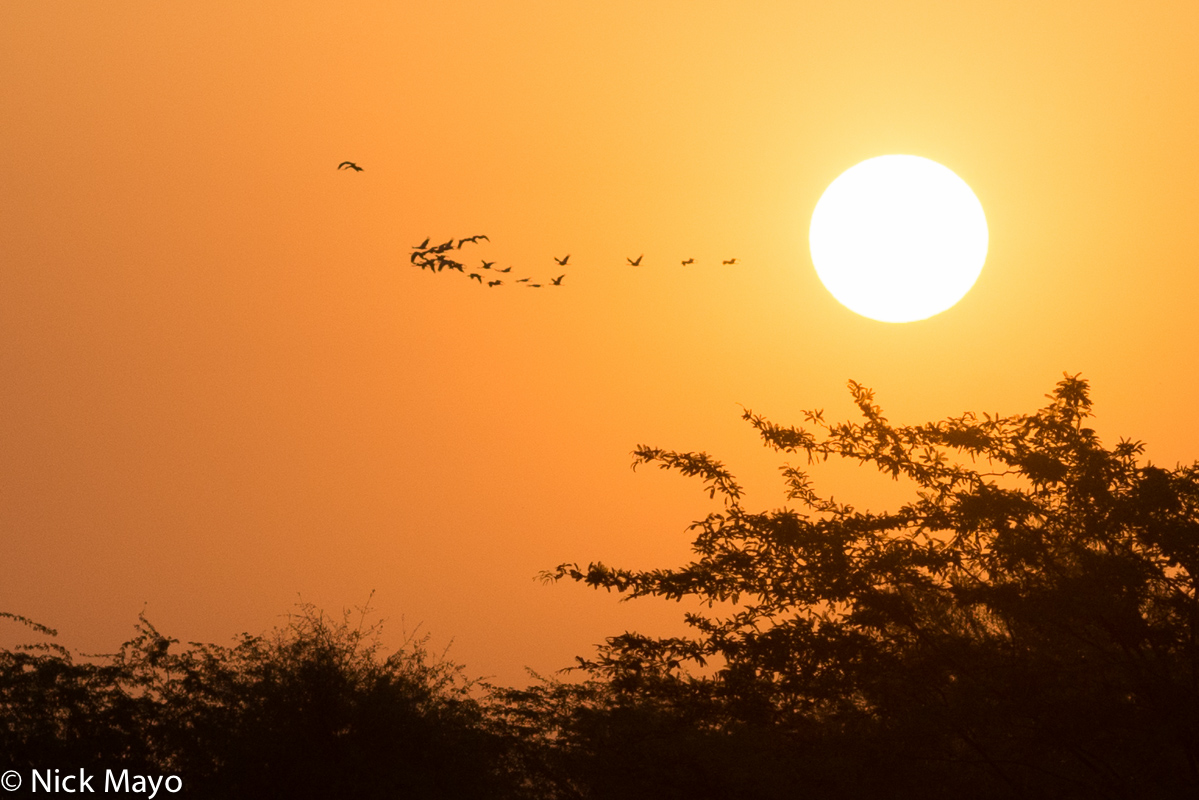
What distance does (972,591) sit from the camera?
1775 centimetres

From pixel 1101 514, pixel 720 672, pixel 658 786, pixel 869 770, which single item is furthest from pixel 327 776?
pixel 1101 514

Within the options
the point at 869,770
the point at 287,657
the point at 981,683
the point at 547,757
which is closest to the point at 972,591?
the point at 981,683

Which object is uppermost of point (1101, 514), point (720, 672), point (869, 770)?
point (1101, 514)

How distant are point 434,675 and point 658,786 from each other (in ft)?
23.7

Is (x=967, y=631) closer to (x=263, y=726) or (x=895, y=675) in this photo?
(x=895, y=675)

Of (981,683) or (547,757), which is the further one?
(547,757)

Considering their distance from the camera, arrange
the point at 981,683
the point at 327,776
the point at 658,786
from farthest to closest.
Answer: the point at 327,776 < the point at 658,786 < the point at 981,683

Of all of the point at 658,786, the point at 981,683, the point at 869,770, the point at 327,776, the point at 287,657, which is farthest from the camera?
the point at 287,657

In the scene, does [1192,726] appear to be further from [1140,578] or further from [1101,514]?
[1101,514]

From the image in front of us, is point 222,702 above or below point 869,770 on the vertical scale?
above

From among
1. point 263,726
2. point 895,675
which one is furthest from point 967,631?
point 263,726

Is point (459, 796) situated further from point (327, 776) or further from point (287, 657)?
point (287, 657)

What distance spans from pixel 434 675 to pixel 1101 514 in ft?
47.7

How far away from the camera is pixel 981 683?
17.0m
